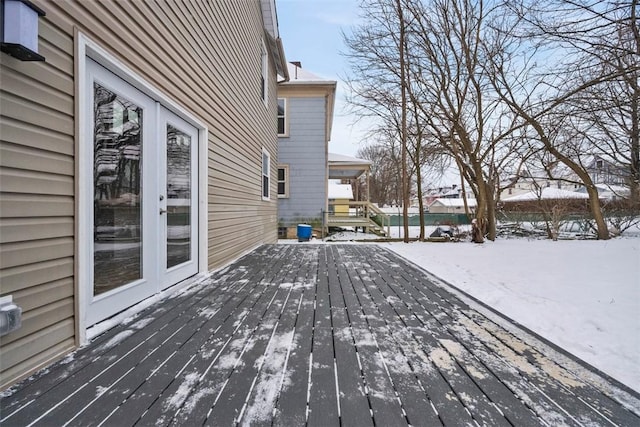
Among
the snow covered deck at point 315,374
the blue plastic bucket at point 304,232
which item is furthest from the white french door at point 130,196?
the blue plastic bucket at point 304,232

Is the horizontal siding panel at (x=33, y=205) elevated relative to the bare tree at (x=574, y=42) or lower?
lower

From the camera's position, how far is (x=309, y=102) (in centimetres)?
1062

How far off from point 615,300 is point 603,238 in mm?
6903

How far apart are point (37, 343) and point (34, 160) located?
38.6 inches

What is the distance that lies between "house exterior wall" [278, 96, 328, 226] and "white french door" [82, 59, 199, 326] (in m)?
7.36

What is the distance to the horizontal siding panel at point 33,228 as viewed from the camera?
1410 millimetres

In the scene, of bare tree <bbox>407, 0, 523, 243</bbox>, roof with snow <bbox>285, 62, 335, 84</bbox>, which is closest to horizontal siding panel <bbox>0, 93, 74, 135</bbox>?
bare tree <bbox>407, 0, 523, 243</bbox>

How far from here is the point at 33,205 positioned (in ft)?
5.04

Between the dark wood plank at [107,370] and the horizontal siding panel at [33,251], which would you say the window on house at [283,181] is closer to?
the dark wood plank at [107,370]

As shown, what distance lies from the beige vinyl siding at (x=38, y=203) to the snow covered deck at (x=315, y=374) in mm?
195

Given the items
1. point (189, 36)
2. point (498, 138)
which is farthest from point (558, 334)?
point (498, 138)

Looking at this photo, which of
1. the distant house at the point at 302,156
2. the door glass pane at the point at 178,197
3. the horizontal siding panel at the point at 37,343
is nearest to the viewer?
the horizontal siding panel at the point at 37,343

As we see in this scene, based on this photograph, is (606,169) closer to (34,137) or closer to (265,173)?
(265,173)

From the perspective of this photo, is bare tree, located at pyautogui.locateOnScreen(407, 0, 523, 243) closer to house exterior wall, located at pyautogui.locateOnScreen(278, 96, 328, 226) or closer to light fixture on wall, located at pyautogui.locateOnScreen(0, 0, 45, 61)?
house exterior wall, located at pyautogui.locateOnScreen(278, 96, 328, 226)
